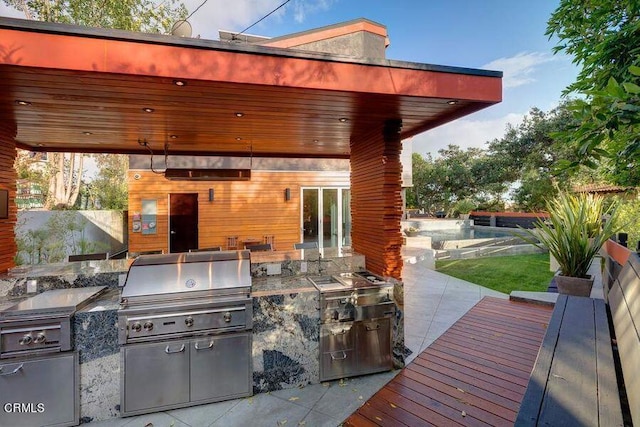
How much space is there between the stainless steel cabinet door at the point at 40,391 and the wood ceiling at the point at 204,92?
201 centimetres

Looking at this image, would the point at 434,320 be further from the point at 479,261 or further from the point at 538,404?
the point at 479,261

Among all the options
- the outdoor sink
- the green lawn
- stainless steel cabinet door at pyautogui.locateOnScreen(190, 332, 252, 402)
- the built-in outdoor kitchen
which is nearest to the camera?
the built-in outdoor kitchen

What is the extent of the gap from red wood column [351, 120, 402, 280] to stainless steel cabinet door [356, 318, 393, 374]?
2.09 ft

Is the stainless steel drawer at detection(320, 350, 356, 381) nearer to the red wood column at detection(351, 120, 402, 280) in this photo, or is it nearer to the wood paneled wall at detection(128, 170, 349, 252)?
the red wood column at detection(351, 120, 402, 280)

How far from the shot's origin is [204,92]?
2521 millimetres

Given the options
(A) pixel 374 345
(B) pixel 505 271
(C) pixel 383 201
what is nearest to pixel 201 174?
(C) pixel 383 201

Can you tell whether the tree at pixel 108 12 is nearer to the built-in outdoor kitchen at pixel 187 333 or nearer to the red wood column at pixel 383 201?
the built-in outdoor kitchen at pixel 187 333

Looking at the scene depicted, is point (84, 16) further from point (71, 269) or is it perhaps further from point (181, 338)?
point (181, 338)

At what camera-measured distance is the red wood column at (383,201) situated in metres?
3.38

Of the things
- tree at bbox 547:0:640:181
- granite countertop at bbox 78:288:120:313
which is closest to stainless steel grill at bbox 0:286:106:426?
granite countertop at bbox 78:288:120:313

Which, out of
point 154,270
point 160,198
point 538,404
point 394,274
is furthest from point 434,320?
point 160,198

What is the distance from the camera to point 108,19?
1023cm

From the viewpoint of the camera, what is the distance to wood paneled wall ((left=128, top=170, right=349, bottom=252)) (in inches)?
298

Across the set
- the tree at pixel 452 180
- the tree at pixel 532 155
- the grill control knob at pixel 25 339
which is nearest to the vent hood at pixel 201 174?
the grill control knob at pixel 25 339
